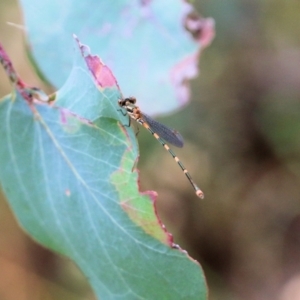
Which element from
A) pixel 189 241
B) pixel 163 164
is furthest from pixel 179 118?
pixel 189 241

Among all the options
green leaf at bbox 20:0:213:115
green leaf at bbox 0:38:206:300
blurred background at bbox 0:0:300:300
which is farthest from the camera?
blurred background at bbox 0:0:300:300

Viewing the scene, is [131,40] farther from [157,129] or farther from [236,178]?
[236,178]

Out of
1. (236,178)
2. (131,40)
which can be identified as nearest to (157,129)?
(131,40)

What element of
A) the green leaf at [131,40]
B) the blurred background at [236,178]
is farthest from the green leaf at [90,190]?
the blurred background at [236,178]

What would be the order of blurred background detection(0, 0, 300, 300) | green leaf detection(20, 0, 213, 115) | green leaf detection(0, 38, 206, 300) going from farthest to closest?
blurred background detection(0, 0, 300, 300)
green leaf detection(20, 0, 213, 115)
green leaf detection(0, 38, 206, 300)

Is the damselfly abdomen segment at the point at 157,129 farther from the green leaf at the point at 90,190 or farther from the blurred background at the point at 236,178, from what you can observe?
the blurred background at the point at 236,178

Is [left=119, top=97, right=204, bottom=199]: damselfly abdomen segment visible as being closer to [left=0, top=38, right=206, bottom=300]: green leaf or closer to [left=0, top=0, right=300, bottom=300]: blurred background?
[left=0, top=38, right=206, bottom=300]: green leaf

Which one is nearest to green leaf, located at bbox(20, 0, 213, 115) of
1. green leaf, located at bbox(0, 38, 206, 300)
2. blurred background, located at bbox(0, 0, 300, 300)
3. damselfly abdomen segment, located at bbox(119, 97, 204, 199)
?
damselfly abdomen segment, located at bbox(119, 97, 204, 199)
